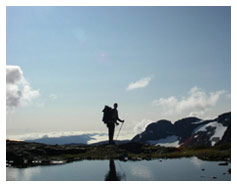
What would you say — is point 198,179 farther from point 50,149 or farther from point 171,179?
point 50,149

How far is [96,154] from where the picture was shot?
28062 millimetres

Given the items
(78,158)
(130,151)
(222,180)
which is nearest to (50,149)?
(78,158)

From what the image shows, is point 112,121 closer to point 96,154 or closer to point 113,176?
point 96,154

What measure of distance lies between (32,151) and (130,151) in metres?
10.8

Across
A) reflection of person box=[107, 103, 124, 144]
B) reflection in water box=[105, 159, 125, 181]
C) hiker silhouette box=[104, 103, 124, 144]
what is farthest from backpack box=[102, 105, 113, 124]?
reflection in water box=[105, 159, 125, 181]

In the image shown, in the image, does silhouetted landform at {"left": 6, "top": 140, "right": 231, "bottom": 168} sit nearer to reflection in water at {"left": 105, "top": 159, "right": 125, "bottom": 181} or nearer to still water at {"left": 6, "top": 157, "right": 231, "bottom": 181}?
still water at {"left": 6, "top": 157, "right": 231, "bottom": 181}

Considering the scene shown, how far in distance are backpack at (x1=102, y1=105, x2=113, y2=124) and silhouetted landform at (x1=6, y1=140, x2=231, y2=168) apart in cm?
423

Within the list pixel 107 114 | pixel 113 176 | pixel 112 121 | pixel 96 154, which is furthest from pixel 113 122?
pixel 113 176

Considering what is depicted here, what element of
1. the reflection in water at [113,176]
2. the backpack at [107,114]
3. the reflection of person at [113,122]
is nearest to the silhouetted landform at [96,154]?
the reflection of person at [113,122]

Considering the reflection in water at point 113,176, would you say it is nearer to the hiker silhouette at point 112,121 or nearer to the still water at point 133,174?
the still water at point 133,174

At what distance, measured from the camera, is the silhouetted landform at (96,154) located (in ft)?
77.9

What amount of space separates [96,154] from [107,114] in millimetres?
7982

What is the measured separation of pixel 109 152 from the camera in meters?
28.7

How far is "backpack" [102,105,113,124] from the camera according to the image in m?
34.8
